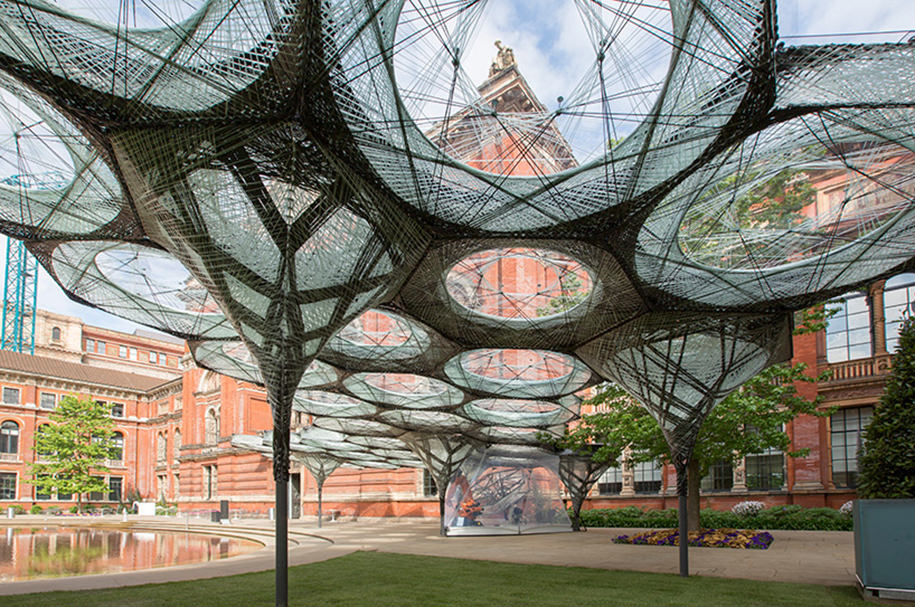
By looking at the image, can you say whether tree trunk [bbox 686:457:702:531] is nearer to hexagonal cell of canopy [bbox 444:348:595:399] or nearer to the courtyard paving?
the courtyard paving

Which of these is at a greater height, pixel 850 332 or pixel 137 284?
pixel 850 332

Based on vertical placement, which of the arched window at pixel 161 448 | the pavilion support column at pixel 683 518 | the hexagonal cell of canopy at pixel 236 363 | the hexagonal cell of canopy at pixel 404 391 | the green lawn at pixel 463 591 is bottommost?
the arched window at pixel 161 448

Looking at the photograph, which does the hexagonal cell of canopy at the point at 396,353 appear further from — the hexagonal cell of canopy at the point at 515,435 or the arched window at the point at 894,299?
the arched window at the point at 894,299

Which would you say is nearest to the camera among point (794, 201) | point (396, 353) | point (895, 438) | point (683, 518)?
point (895, 438)

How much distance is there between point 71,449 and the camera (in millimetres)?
63469

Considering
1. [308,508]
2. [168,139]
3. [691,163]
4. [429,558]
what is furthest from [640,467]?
[168,139]

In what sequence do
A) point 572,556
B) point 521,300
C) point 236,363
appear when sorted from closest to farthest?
point 572,556 → point 521,300 → point 236,363

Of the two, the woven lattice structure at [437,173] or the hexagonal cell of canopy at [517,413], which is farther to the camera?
the hexagonal cell of canopy at [517,413]

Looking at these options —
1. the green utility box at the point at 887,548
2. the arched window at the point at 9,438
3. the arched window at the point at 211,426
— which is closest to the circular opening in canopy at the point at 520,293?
the green utility box at the point at 887,548

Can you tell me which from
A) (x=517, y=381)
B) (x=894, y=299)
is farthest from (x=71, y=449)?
(x=894, y=299)

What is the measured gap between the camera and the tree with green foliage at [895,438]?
12961mm

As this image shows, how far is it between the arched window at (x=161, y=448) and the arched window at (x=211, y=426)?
1550 centimetres

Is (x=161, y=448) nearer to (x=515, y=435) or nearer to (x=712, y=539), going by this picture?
(x=515, y=435)

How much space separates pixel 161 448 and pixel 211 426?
17141mm
